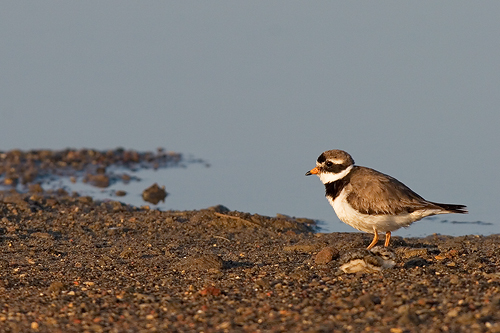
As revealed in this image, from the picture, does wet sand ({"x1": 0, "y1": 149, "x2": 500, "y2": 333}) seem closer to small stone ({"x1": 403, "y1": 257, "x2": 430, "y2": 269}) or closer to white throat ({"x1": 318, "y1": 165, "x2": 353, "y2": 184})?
small stone ({"x1": 403, "y1": 257, "x2": 430, "y2": 269})

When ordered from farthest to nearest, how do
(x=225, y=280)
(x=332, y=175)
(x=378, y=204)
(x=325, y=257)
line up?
(x=332, y=175), (x=378, y=204), (x=325, y=257), (x=225, y=280)

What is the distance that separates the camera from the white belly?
7.92m

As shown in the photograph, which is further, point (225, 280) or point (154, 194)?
point (154, 194)

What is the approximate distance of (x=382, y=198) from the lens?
7.89 metres

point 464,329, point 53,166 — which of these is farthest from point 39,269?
point 53,166

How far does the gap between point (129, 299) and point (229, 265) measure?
1.53m

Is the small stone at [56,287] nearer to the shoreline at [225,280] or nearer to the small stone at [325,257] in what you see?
the shoreline at [225,280]

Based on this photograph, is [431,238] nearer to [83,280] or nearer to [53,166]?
[83,280]

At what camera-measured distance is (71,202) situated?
11.7m

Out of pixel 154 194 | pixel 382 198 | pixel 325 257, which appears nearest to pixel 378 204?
pixel 382 198

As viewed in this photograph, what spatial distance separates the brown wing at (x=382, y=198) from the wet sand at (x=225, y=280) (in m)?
0.50

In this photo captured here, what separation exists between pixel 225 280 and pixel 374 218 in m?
2.12

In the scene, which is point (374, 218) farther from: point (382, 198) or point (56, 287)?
point (56, 287)

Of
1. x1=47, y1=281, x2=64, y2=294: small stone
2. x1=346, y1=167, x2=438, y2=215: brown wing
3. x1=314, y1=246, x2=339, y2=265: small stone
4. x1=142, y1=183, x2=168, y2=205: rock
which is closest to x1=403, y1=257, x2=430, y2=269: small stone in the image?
x1=314, y1=246, x2=339, y2=265: small stone
